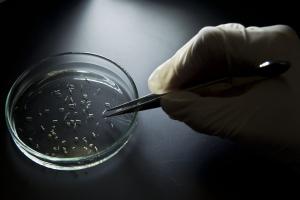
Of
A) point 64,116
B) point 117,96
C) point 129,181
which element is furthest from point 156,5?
point 129,181

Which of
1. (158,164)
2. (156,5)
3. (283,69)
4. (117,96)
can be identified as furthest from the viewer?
(156,5)

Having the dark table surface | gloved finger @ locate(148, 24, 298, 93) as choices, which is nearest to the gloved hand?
gloved finger @ locate(148, 24, 298, 93)

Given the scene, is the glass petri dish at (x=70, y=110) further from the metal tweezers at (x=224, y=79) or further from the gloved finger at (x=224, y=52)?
the gloved finger at (x=224, y=52)

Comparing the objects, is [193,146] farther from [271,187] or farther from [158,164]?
[271,187]

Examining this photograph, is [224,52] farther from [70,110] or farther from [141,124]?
[70,110]

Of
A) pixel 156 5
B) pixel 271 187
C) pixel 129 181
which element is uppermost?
pixel 156 5

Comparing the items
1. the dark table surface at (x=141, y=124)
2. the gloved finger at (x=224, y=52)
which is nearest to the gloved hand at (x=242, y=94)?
the gloved finger at (x=224, y=52)

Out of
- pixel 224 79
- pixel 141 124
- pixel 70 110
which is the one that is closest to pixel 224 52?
pixel 224 79
